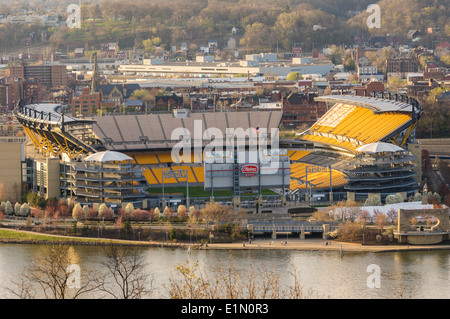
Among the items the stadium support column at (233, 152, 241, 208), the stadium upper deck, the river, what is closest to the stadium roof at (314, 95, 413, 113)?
the stadium upper deck

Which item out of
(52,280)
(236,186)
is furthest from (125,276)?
(236,186)

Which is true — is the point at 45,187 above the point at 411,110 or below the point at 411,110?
below

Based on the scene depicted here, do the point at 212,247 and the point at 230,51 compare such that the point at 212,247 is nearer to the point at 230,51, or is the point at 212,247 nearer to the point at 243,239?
the point at 243,239

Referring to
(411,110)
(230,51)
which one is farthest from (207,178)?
(230,51)

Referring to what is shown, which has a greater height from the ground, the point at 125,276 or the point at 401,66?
the point at 401,66

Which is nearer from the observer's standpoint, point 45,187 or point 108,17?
point 45,187

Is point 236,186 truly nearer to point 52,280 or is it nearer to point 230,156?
point 230,156
